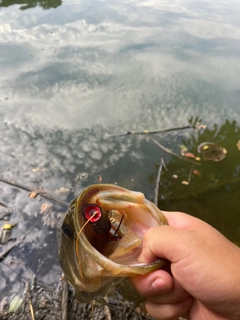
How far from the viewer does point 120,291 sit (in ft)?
10.4

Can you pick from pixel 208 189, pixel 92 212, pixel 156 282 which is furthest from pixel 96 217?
pixel 208 189

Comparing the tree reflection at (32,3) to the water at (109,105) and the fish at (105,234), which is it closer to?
the water at (109,105)

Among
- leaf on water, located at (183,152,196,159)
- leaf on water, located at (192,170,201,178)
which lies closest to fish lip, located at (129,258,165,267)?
leaf on water, located at (192,170,201,178)

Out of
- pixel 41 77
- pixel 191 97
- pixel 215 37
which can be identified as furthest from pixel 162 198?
pixel 215 37

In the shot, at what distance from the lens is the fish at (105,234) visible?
5.15 ft

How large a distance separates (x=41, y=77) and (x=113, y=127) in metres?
2.15

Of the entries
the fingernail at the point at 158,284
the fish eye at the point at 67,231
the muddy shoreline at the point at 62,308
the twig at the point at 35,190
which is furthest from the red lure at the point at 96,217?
the twig at the point at 35,190

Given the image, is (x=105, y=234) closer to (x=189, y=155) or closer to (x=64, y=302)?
(x=64, y=302)

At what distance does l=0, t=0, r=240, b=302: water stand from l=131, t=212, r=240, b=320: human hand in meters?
1.86

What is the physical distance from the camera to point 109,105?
5.57 meters

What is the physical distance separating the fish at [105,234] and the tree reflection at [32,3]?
29.9 ft

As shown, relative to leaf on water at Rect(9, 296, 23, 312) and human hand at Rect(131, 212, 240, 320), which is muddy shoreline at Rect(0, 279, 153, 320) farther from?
human hand at Rect(131, 212, 240, 320)

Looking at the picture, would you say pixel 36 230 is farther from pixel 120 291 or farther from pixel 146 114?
pixel 146 114

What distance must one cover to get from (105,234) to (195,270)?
0.53 meters
